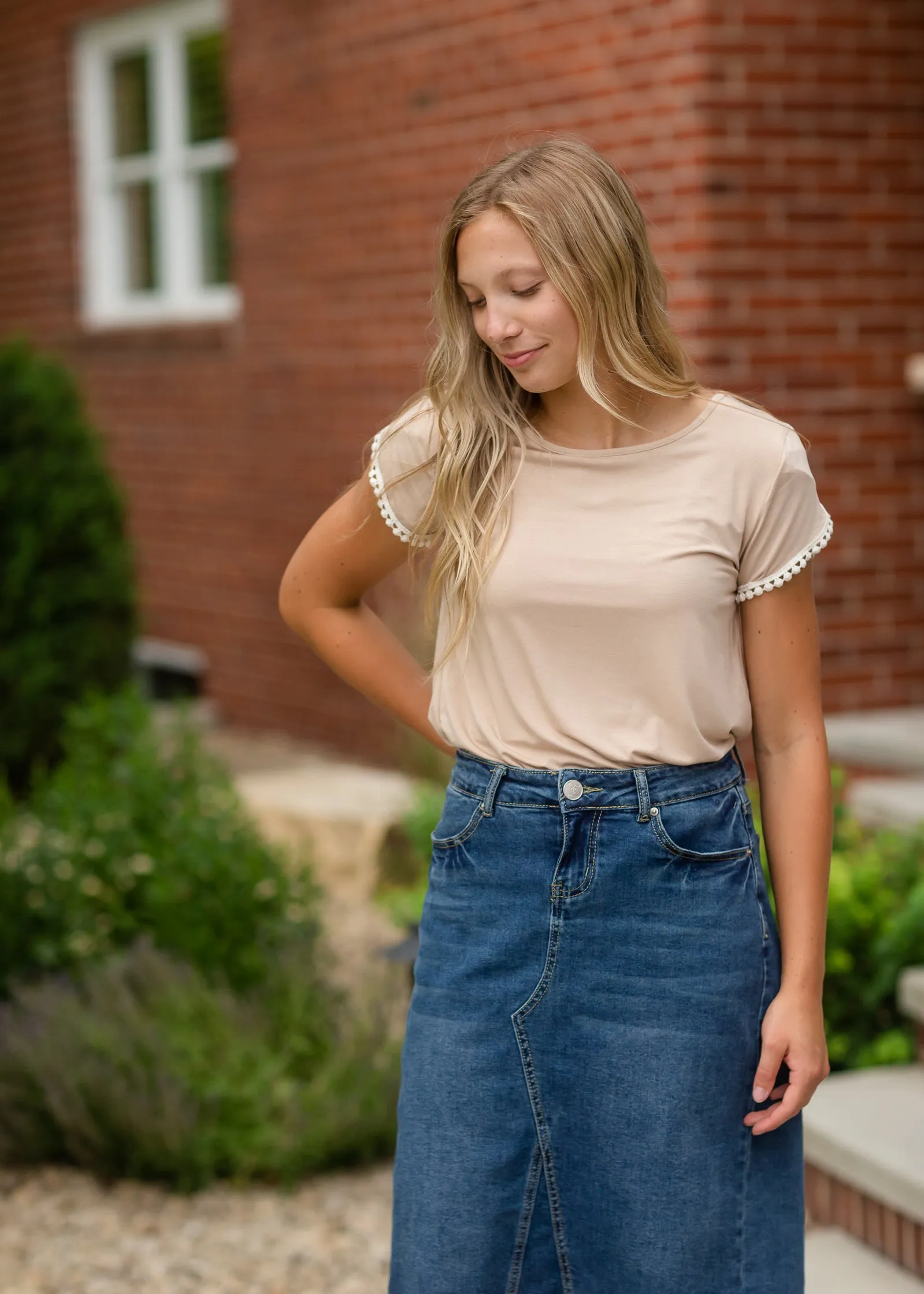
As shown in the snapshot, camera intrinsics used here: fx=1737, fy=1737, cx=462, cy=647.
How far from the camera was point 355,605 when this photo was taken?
228 cm

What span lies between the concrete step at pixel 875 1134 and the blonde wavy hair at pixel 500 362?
5.17 ft


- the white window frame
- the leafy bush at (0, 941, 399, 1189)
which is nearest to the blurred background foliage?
the leafy bush at (0, 941, 399, 1189)

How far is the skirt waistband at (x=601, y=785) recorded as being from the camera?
190cm

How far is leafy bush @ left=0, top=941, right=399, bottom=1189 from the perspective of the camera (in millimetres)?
3543

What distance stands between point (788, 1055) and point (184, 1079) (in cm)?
186

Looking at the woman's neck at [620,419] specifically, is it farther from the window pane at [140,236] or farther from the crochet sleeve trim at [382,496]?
the window pane at [140,236]

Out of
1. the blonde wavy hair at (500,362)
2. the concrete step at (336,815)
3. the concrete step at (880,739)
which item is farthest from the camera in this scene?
the concrete step at (336,815)

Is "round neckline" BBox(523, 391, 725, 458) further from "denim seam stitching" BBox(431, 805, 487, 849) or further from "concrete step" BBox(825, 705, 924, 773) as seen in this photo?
"concrete step" BBox(825, 705, 924, 773)

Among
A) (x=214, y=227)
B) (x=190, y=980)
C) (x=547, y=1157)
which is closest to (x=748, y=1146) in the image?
(x=547, y=1157)

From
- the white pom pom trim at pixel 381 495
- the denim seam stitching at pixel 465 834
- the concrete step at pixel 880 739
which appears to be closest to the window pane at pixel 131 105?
the concrete step at pixel 880 739

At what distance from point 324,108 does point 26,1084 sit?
5.10 m

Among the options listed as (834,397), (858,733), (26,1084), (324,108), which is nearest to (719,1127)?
(26,1084)

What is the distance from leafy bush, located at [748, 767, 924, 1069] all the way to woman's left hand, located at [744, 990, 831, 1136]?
172cm

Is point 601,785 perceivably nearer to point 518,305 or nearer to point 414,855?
point 518,305
